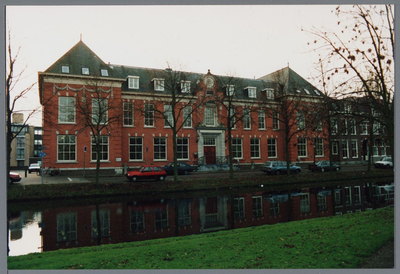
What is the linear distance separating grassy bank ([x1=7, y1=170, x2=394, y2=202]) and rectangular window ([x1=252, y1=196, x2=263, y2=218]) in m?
4.42

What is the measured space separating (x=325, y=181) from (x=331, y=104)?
675 inches

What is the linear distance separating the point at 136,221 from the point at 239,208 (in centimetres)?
514

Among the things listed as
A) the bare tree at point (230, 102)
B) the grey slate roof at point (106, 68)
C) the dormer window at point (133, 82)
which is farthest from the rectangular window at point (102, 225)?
the dormer window at point (133, 82)

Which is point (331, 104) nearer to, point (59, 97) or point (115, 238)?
point (115, 238)

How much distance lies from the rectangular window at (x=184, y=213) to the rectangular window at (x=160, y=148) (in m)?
15.6

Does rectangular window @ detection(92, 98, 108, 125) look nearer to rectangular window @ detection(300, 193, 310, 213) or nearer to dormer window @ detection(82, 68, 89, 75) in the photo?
dormer window @ detection(82, 68, 89, 75)

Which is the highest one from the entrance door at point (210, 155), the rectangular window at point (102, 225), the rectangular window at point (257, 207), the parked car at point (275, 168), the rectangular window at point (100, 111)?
the rectangular window at point (100, 111)

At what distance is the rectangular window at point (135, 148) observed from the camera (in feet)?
101

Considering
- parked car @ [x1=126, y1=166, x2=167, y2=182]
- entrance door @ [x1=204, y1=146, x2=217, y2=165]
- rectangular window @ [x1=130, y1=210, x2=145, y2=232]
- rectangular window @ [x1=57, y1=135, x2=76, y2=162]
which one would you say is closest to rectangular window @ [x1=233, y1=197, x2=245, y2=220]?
rectangular window @ [x1=130, y1=210, x2=145, y2=232]

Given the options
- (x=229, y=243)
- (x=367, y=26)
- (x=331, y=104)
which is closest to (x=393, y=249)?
(x=229, y=243)

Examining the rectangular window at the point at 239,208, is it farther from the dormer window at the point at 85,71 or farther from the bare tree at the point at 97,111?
the dormer window at the point at 85,71

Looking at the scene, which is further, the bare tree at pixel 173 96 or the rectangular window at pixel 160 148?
the rectangular window at pixel 160 148

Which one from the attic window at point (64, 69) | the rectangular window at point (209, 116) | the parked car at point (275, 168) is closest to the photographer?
the attic window at point (64, 69)

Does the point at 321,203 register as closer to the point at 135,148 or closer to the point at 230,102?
the point at 230,102
